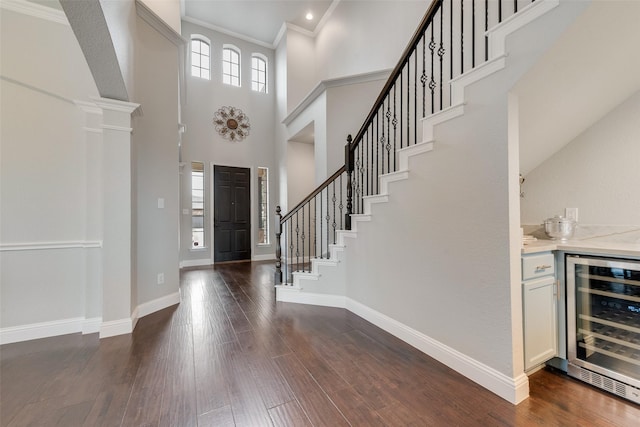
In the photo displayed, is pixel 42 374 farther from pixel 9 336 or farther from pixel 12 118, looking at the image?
pixel 12 118

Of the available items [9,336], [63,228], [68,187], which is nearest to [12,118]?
[68,187]

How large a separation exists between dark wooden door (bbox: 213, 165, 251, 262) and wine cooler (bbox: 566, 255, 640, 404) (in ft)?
19.2

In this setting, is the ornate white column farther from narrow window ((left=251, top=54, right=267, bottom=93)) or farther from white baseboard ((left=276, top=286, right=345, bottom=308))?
narrow window ((left=251, top=54, right=267, bottom=93))

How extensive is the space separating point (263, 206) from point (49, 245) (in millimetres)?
4420

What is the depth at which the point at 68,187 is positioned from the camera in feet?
8.23

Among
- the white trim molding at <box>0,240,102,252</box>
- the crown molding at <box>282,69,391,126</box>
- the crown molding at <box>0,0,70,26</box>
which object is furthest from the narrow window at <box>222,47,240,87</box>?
the white trim molding at <box>0,240,102,252</box>

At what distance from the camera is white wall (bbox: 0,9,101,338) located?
2334 mm

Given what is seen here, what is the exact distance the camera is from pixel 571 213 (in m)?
2.20

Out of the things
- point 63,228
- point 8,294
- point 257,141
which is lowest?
point 8,294

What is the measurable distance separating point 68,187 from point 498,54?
12.1ft

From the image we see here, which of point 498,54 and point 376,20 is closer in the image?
point 498,54

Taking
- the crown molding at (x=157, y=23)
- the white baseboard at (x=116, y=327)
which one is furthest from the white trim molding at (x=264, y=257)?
the crown molding at (x=157, y=23)

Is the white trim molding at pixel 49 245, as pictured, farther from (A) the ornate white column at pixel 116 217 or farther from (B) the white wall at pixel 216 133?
(B) the white wall at pixel 216 133

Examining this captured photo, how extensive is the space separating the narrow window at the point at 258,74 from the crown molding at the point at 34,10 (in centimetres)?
444
